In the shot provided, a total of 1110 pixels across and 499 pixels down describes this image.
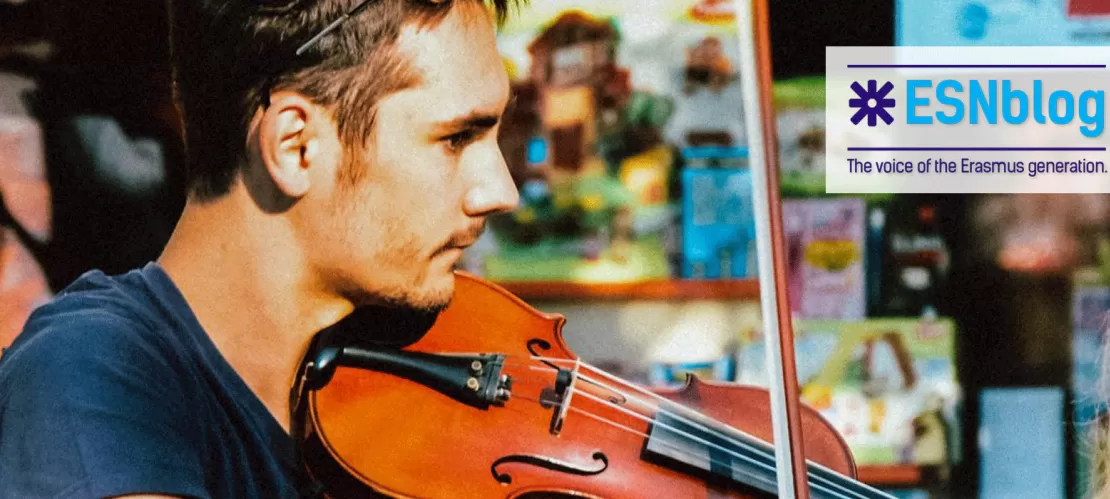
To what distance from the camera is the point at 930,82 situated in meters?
2.01

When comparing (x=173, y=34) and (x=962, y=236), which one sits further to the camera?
(x=962, y=236)

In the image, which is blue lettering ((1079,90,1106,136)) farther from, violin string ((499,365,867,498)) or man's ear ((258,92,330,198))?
man's ear ((258,92,330,198))

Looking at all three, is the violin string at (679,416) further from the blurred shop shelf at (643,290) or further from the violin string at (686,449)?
the blurred shop shelf at (643,290)

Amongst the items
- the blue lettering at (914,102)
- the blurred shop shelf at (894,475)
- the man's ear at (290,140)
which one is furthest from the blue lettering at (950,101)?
the man's ear at (290,140)

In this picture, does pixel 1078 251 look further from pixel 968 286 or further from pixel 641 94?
pixel 641 94

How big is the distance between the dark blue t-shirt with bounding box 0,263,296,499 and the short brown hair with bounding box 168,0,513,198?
24 cm

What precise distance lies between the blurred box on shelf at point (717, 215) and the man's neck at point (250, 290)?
631mm

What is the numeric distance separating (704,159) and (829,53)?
0.29 m

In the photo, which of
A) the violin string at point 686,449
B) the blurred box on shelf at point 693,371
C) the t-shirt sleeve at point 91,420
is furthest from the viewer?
the blurred box on shelf at point 693,371

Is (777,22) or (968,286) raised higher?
(777,22)

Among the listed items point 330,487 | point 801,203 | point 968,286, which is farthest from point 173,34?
point 968,286

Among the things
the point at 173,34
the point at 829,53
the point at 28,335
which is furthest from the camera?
the point at 829,53

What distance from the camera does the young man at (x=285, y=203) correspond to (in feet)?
5.61

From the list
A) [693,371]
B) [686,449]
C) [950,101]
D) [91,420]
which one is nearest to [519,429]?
[686,449]
